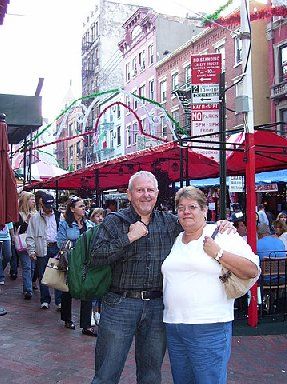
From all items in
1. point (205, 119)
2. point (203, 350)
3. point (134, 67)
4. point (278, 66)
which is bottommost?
point (203, 350)

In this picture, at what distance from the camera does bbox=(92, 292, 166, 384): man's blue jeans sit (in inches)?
115

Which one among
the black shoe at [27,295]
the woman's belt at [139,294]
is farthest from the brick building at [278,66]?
the woman's belt at [139,294]

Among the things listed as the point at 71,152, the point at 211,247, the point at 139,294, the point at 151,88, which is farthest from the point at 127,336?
the point at 71,152

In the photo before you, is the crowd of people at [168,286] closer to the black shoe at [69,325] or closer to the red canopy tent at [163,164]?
the black shoe at [69,325]

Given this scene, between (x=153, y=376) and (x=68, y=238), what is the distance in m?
2.96

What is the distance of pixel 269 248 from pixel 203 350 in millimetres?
4367

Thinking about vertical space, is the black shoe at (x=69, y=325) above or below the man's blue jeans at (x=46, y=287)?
below

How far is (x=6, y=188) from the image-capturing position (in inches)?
165

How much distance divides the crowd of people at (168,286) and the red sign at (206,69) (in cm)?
385

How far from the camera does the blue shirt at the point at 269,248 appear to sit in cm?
671

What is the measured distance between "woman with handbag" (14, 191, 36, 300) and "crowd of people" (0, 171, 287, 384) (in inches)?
195

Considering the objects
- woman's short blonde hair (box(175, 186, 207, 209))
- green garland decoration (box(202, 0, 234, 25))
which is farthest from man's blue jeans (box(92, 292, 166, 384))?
green garland decoration (box(202, 0, 234, 25))

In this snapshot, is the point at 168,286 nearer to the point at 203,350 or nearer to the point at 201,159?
the point at 203,350

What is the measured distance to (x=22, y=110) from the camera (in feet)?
27.1
